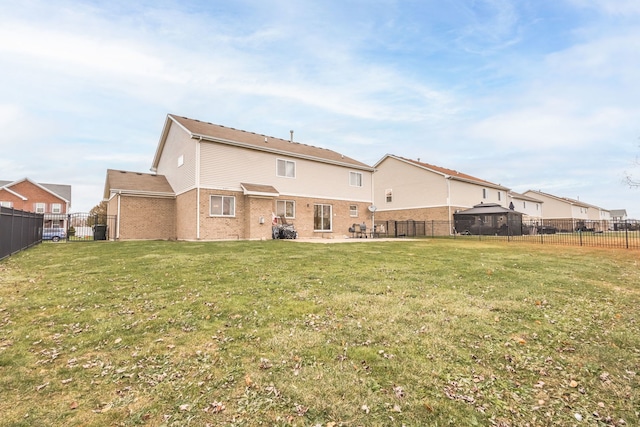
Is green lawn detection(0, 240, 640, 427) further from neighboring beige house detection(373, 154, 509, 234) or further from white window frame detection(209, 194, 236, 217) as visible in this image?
neighboring beige house detection(373, 154, 509, 234)

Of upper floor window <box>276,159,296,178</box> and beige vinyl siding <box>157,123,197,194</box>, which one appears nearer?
beige vinyl siding <box>157,123,197,194</box>

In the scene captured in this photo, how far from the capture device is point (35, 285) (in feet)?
22.8

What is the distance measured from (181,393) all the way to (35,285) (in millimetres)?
6335

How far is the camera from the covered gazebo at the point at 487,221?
28688 mm

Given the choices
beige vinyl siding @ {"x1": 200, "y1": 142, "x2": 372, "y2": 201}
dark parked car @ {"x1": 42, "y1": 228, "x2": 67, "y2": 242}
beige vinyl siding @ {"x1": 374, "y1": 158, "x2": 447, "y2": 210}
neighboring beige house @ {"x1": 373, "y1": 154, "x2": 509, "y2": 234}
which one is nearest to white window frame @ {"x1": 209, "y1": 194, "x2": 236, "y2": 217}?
beige vinyl siding @ {"x1": 200, "y1": 142, "x2": 372, "y2": 201}

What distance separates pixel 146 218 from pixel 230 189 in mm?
6339

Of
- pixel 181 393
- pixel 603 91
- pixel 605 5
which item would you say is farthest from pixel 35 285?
pixel 603 91

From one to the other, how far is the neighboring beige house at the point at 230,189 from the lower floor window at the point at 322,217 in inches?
3.0

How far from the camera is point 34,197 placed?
38.2 metres

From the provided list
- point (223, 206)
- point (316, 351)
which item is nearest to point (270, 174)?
point (223, 206)

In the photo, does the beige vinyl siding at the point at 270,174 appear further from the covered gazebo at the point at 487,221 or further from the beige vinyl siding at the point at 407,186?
the covered gazebo at the point at 487,221

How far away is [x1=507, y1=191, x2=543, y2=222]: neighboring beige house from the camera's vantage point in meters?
41.2

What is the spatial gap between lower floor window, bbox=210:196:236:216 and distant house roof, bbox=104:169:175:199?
183 inches

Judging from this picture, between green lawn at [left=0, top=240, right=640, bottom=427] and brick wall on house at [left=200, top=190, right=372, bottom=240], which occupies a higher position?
brick wall on house at [left=200, top=190, right=372, bottom=240]
